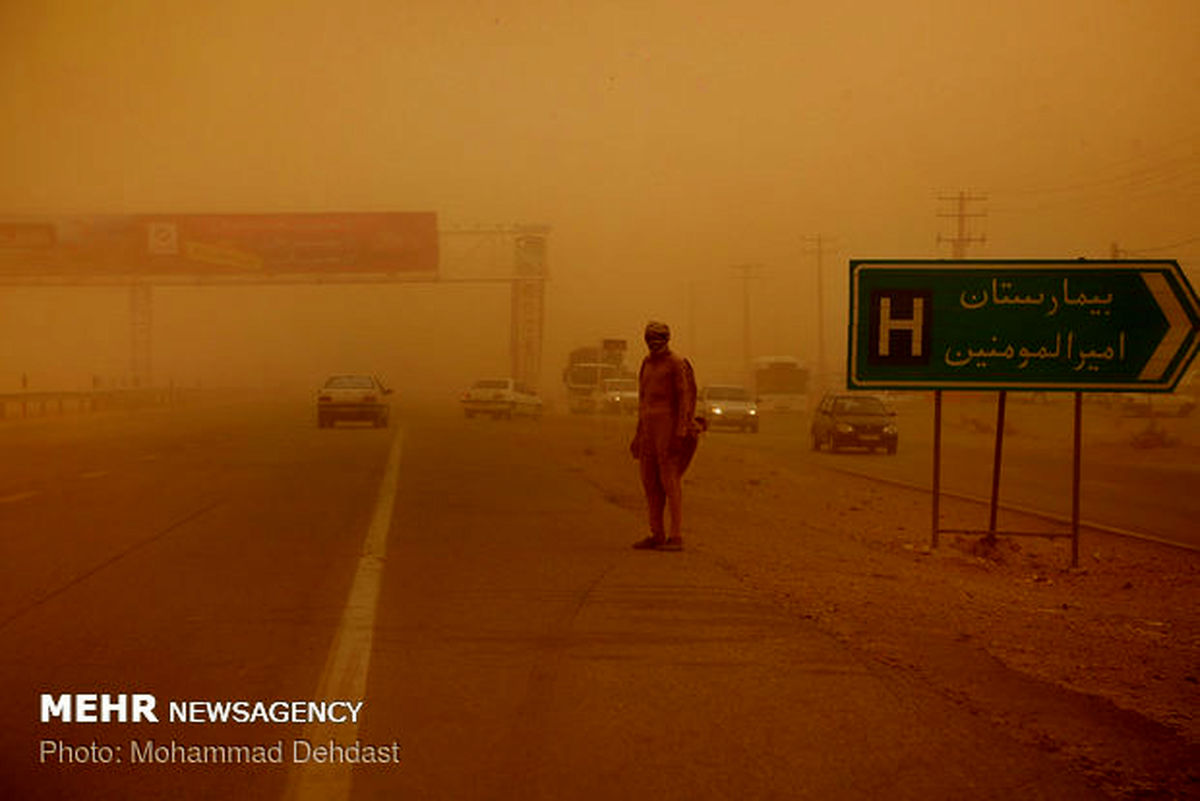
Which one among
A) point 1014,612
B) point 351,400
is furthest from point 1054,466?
point 1014,612

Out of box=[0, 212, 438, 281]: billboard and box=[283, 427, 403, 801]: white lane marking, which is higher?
box=[0, 212, 438, 281]: billboard

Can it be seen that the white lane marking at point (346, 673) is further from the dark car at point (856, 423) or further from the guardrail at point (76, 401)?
the guardrail at point (76, 401)

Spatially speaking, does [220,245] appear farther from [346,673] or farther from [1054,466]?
[346,673]

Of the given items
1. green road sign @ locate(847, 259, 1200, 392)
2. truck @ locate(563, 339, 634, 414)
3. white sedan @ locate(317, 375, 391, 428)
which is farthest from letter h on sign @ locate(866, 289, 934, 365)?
truck @ locate(563, 339, 634, 414)

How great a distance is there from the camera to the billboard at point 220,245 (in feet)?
198

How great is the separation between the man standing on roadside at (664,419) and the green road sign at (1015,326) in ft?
8.18

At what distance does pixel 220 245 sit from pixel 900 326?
1976 inches

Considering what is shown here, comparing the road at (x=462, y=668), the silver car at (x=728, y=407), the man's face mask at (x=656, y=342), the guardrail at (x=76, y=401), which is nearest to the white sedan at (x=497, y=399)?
the silver car at (x=728, y=407)

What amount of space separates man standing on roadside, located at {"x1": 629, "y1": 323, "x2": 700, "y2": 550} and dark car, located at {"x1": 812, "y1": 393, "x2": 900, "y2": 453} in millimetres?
27653

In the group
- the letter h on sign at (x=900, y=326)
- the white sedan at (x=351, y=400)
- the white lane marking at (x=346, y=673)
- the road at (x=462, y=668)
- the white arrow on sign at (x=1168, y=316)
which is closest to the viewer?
the white lane marking at (x=346, y=673)

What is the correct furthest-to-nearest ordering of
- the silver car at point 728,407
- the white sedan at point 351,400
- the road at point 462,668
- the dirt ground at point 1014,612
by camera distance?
the silver car at point 728,407 < the white sedan at point 351,400 < the dirt ground at point 1014,612 < the road at point 462,668

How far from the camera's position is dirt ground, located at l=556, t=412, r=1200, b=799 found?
671 cm

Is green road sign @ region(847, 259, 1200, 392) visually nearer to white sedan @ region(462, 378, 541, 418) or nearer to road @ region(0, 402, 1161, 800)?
road @ region(0, 402, 1161, 800)

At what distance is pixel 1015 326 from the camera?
581 inches
